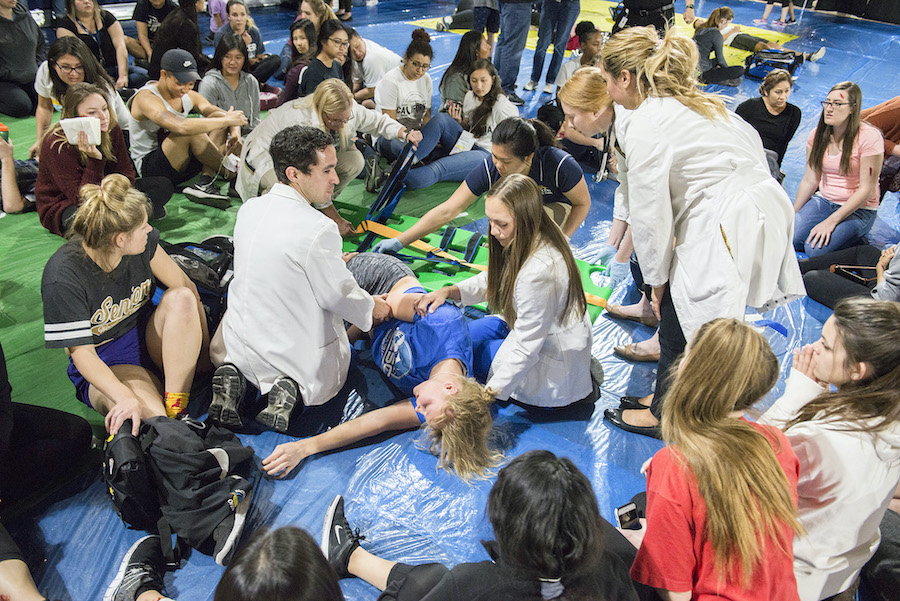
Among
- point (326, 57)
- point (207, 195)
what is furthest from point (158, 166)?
point (326, 57)

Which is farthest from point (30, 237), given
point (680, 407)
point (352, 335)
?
point (680, 407)

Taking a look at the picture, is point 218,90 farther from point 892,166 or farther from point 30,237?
point 892,166

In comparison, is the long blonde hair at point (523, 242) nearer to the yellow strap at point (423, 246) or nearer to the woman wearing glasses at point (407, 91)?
the yellow strap at point (423, 246)

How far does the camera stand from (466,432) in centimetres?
248

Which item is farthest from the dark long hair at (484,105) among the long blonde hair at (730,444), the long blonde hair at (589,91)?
the long blonde hair at (730,444)

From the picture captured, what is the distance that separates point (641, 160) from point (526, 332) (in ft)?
2.65

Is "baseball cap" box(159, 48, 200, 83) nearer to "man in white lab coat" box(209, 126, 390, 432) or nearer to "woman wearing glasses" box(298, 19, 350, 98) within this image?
"woman wearing glasses" box(298, 19, 350, 98)

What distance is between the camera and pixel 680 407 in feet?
5.48

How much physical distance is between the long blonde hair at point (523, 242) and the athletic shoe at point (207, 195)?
2.47 meters

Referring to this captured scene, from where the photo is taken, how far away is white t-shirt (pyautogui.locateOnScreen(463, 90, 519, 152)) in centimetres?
494

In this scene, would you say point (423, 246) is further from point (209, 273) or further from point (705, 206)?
point (705, 206)

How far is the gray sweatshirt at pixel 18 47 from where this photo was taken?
5398 mm

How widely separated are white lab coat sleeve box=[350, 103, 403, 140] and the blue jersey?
6.59ft

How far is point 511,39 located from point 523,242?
470 cm
